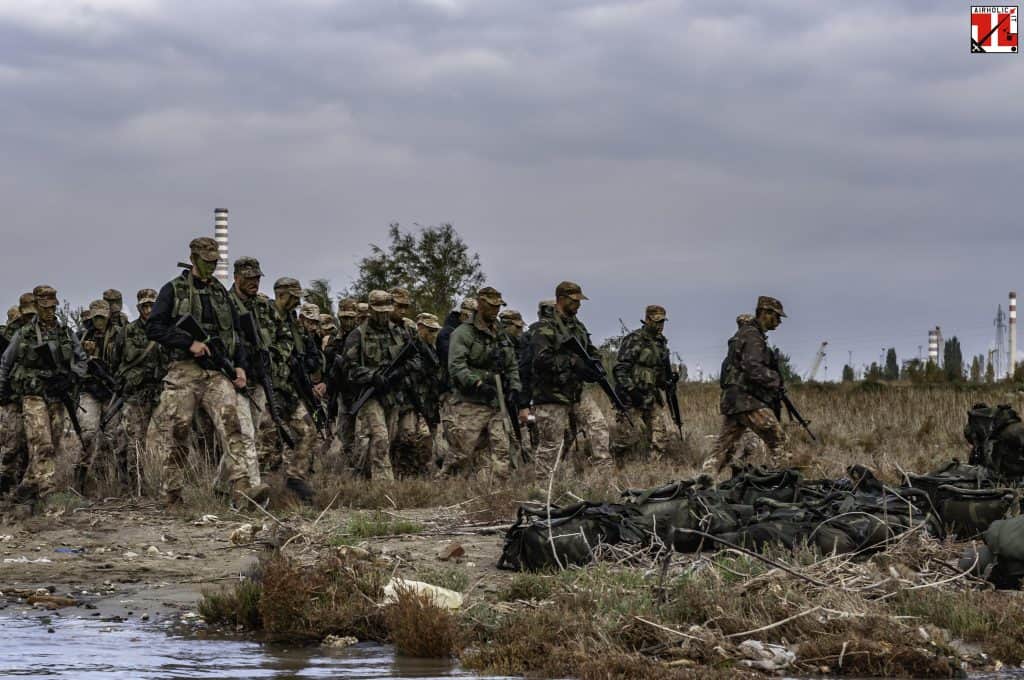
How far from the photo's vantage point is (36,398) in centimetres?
1382

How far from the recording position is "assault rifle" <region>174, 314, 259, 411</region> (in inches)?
484

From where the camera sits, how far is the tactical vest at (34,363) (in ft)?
45.0

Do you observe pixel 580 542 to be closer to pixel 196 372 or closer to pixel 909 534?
pixel 909 534

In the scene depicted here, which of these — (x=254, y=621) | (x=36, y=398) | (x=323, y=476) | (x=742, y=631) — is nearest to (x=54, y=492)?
(x=36, y=398)

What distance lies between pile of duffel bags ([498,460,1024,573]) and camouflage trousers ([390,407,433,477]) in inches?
232

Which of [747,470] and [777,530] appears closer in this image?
[777,530]

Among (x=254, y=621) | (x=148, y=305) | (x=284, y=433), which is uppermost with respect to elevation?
(x=148, y=305)

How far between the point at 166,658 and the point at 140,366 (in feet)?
27.3

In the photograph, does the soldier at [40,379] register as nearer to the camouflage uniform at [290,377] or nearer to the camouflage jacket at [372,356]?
the camouflage uniform at [290,377]

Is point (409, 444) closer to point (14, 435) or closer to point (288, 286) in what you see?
point (288, 286)

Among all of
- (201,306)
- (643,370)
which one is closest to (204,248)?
(201,306)

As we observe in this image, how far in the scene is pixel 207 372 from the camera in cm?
1260

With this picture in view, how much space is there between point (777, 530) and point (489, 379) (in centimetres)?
659

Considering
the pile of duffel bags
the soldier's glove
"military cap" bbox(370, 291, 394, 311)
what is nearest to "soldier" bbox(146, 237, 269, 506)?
"military cap" bbox(370, 291, 394, 311)
